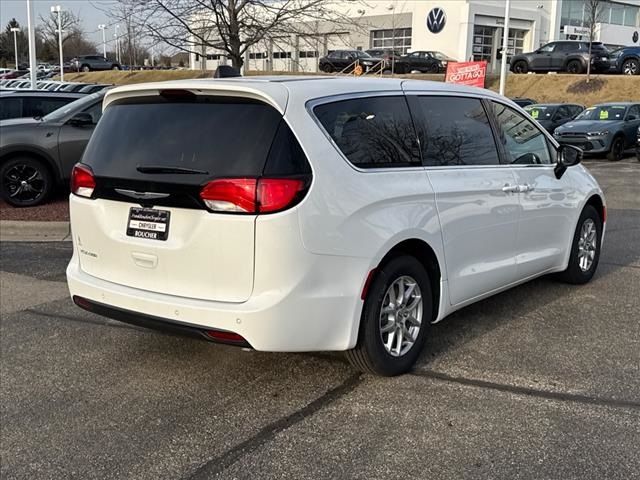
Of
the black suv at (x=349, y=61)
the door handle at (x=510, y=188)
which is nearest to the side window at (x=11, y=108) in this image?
the door handle at (x=510, y=188)

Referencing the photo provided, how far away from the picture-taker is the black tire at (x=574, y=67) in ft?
128

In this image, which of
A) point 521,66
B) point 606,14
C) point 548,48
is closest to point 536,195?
point 548,48

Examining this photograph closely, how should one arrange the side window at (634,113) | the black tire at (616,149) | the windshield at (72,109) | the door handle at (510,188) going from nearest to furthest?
the door handle at (510,188)
the windshield at (72,109)
the black tire at (616,149)
the side window at (634,113)

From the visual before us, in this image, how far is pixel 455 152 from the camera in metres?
4.75

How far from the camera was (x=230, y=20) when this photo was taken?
12547 millimetres

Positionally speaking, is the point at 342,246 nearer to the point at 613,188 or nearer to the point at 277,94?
the point at 277,94

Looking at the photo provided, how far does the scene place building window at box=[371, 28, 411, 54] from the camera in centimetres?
6019

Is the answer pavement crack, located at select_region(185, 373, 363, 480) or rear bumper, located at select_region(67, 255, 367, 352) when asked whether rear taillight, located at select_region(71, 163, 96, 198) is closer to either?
rear bumper, located at select_region(67, 255, 367, 352)

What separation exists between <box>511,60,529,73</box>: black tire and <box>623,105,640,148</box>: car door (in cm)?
2181

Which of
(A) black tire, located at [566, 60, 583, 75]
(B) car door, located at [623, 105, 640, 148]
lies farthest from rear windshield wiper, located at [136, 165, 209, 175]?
(A) black tire, located at [566, 60, 583, 75]

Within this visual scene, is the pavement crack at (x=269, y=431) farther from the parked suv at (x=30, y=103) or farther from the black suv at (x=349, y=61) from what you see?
the black suv at (x=349, y=61)

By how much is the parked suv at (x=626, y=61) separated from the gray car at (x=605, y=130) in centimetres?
1907

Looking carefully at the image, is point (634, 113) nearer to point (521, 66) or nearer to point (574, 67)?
point (574, 67)

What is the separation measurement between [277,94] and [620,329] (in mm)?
3200
